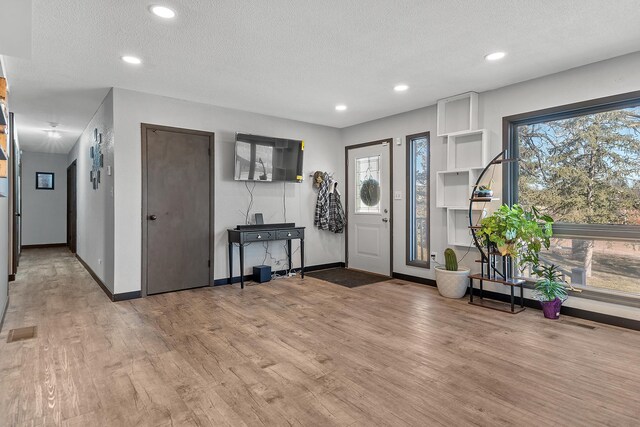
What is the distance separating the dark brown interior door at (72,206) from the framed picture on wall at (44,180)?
2.04ft

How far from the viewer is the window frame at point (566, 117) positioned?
3.18 meters

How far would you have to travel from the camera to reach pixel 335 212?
5930 mm

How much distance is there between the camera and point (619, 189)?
3250 mm

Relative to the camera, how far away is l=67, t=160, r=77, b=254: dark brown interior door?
7637 millimetres

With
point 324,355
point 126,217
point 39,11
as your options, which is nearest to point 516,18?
point 324,355

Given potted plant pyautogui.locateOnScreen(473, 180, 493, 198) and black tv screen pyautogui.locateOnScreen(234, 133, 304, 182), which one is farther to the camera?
black tv screen pyautogui.locateOnScreen(234, 133, 304, 182)

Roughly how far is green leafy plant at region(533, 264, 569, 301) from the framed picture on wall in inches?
418

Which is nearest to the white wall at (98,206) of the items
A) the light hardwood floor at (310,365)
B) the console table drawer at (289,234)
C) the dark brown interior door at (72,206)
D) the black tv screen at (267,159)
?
the light hardwood floor at (310,365)

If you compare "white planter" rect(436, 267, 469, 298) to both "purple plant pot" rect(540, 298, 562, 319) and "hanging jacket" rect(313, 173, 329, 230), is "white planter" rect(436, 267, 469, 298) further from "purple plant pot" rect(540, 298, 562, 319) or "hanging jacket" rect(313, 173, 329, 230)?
"hanging jacket" rect(313, 173, 329, 230)

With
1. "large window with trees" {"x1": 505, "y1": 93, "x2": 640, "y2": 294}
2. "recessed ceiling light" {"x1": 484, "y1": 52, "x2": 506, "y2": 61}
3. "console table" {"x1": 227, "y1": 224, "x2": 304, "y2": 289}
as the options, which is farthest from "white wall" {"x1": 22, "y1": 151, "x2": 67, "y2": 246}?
"large window with trees" {"x1": 505, "y1": 93, "x2": 640, "y2": 294}

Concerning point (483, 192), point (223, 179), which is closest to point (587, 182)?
point (483, 192)

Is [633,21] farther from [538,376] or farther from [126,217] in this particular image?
[126,217]

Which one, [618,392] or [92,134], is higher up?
[92,134]

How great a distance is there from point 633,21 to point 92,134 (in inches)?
255
